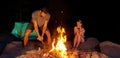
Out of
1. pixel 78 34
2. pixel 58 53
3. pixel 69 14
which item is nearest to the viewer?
pixel 58 53

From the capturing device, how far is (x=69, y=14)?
1379 centimetres

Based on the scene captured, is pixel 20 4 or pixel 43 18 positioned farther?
pixel 20 4

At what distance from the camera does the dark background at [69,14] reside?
43.9 feet

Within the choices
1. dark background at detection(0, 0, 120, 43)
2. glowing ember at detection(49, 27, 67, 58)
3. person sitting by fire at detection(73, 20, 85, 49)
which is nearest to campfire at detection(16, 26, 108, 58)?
glowing ember at detection(49, 27, 67, 58)

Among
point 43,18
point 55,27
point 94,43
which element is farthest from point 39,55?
point 55,27

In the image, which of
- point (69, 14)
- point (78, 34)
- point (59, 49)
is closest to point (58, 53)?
point (59, 49)

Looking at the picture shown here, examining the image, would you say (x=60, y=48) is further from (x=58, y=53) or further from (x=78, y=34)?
(x=78, y=34)

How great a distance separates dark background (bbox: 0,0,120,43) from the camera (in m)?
13.4

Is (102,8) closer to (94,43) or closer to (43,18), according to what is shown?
(94,43)

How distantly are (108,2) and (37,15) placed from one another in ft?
12.9

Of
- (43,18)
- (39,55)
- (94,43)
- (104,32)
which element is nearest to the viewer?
(39,55)

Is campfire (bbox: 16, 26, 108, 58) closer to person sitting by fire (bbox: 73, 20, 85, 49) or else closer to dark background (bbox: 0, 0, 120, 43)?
person sitting by fire (bbox: 73, 20, 85, 49)

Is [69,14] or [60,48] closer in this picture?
[60,48]

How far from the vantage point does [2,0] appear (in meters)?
13.7
